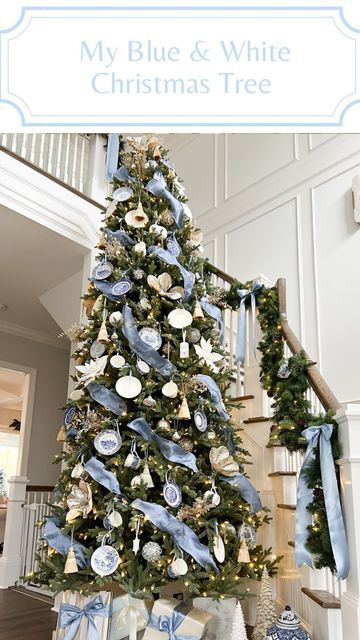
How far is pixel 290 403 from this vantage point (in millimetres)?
2768

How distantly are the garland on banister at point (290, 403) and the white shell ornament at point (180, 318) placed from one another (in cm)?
41

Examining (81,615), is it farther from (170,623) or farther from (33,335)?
(33,335)

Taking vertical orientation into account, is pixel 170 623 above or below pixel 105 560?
below

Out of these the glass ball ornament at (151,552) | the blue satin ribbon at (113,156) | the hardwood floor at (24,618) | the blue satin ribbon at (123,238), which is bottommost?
the hardwood floor at (24,618)

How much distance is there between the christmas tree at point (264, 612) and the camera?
2396 millimetres

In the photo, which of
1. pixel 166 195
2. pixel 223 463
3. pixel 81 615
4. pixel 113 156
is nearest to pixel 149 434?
pixel 223 463

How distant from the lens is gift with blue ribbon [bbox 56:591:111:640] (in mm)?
2137

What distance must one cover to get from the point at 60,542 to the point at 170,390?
2.85 ft

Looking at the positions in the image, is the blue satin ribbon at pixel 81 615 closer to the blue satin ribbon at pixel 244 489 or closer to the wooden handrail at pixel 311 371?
the blue satin ribbon at pixel 244 489

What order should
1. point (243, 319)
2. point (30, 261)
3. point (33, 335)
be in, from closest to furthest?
point (243, 319)
point (30, 261)
point (33, 335)
